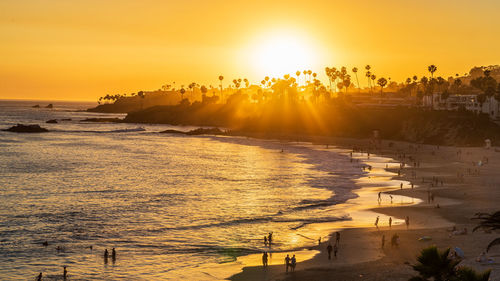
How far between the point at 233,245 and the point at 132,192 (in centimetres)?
2748

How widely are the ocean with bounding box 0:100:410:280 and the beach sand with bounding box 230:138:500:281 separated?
3320mm

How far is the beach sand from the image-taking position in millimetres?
28969

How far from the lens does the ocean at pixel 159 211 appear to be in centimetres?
3192

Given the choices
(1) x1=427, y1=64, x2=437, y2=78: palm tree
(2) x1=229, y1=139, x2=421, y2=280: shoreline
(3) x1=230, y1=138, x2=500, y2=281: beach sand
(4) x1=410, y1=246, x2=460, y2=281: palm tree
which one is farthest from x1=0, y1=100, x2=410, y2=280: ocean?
(1) x1=427, y1=64, x2=437, y2=78: palm tree

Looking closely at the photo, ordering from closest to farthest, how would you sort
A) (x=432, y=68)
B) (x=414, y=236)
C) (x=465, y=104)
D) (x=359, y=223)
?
(x=414, y=236)
(x=359, y=223)
(x=465, y=104)
(x=432, y=68)

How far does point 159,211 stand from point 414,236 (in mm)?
23723

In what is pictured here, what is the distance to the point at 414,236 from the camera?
36.8m

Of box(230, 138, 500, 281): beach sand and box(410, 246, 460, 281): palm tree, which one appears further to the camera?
box(230, 138, 500, 281): beach sand

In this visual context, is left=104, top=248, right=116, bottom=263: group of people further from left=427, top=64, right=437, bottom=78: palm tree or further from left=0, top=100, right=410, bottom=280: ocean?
left=427, top=64, right=437, bottom=78: palm tree

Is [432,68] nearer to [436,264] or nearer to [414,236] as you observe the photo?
[414,236]

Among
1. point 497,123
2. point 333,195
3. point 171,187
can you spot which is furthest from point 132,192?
point 497,123

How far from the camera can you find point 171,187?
213 feet

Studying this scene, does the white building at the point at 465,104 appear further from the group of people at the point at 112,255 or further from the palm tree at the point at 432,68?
the group of people at the point at 112,255

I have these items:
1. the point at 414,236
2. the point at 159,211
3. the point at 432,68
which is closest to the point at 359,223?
the point at 414,236
